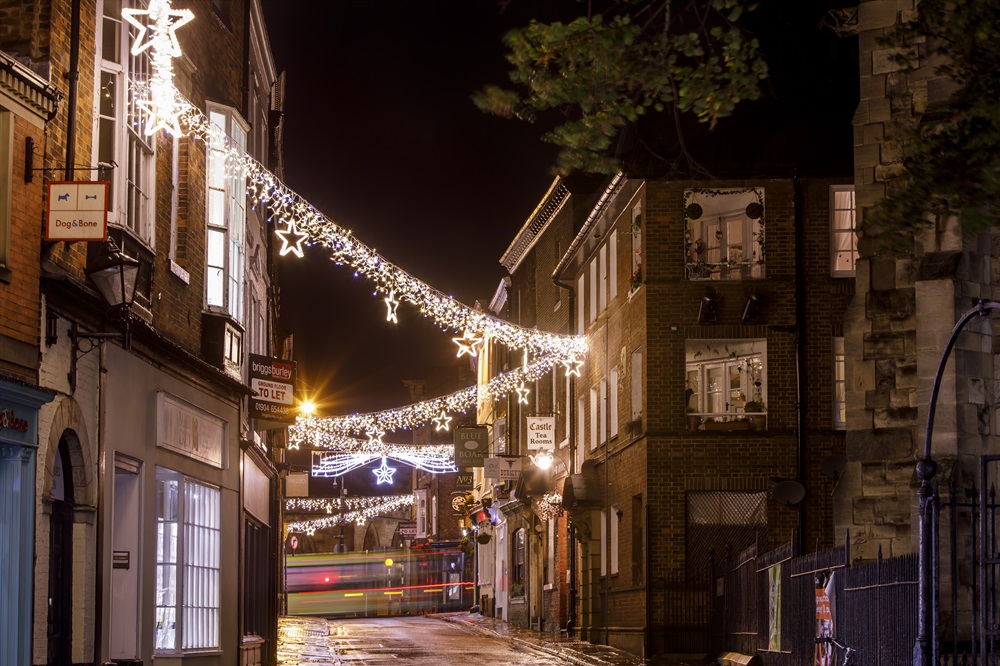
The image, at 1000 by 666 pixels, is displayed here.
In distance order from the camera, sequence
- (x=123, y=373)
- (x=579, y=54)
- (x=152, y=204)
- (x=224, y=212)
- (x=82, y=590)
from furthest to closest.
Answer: (x=224, y=212) → (x=152, y=204) → (x=123, y=373) → (x=82, y=590) → (x=579, y=54)

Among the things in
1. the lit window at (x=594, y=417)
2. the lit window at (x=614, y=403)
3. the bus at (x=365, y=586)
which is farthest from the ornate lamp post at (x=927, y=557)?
the bus at (x=365, y=586)

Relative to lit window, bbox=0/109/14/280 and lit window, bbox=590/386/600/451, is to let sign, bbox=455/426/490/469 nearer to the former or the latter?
lit window, bbox=590/386/600/451

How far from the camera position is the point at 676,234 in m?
28.0

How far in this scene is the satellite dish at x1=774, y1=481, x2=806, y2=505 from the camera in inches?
1041

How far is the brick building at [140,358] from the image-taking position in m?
12.7

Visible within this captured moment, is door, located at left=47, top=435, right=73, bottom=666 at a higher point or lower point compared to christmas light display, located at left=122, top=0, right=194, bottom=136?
lower

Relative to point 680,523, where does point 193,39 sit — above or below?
above

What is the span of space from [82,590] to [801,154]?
18.2 metres

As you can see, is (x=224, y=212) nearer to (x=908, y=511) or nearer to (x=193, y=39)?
(x=193, y=39)

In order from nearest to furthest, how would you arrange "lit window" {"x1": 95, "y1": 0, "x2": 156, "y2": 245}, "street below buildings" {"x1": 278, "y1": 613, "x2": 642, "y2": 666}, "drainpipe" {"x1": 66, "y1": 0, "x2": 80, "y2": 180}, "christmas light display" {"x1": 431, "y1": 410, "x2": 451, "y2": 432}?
"drainpipe" {"x1": 66, "y1": 0, "x2": 80, "y2": 180} → "lit window" {"x1": 95, "y1": 0, "x2": 156, "y2": 245} → "street below buildings" {"x1": 278, "y1": 613, "x2": 642, "y2": 666} → "christmas light display" {"x1": 431, "y1": 410, "x2": 451, "y2": 432}

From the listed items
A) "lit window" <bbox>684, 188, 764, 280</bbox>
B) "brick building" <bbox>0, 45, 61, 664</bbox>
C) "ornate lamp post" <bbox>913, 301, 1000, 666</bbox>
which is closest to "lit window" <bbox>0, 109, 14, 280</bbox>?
"brick building" <bbox>0, 45, 61, 664</bbox>

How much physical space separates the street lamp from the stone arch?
2.52 feet

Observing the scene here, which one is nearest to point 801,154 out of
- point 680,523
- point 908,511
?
point 680,523

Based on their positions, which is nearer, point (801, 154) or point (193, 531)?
point (193, 531)
